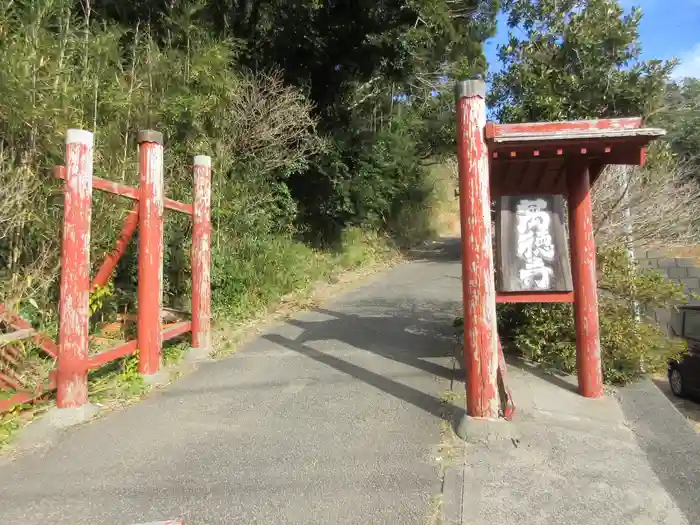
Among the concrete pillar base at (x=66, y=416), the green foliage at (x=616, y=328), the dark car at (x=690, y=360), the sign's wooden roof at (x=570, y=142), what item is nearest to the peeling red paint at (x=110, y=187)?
the concrete pillar base at (x=66, y=416)

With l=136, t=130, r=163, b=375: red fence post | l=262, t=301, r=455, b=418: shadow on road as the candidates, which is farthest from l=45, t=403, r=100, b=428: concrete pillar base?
l=262, t=301, r=455, b=418: shadow on road

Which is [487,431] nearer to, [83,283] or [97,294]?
[83,283]

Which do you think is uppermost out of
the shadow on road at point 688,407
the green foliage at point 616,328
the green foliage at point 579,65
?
the green foliage at point 579,65

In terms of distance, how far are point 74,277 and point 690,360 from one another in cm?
890

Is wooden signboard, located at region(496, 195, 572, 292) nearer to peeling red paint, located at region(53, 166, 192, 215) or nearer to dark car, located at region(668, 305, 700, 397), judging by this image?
peeling red paint, located at region(53, 166, 192, 215)

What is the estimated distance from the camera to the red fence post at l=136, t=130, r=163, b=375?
5.45 metres

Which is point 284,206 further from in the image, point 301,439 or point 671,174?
point 301,439

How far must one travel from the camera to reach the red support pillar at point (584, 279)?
476cm

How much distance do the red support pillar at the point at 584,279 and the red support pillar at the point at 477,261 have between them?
1.20m

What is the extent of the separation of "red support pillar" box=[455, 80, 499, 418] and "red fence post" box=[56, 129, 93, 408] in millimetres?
3204

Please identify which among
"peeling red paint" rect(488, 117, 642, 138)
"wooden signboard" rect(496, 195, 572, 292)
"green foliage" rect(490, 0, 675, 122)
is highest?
"green foliage" rect(490, 0, 675, 122)

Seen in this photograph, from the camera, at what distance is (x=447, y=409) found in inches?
181

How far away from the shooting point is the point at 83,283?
4535 millimetres

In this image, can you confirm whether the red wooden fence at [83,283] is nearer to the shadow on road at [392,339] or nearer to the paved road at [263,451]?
the paved road at [263,451]
